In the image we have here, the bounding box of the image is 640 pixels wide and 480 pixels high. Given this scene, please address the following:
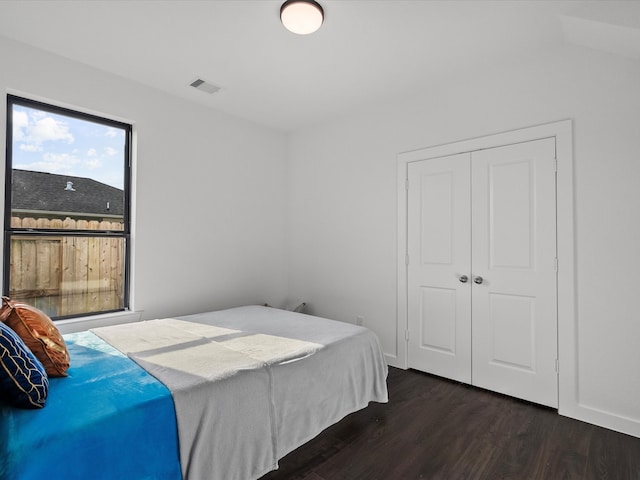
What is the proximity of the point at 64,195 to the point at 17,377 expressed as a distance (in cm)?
202

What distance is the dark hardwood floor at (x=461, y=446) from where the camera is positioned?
1940mm

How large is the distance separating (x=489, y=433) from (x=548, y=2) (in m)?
2.76

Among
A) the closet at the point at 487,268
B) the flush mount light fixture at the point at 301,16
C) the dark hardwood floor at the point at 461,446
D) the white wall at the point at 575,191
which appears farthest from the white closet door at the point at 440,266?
the flush mount light fixture at the point at 301,16

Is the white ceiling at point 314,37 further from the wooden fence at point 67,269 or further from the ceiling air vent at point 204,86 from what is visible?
the wooden fence at point 67,269

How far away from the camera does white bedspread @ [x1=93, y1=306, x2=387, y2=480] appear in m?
1.65

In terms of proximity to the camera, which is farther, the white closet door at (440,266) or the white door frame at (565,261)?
the white closet door at (440,266)

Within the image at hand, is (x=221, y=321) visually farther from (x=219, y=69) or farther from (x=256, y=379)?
(x=219, y=69)

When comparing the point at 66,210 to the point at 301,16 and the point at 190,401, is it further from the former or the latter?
the point at 301,16

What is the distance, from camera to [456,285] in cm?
318

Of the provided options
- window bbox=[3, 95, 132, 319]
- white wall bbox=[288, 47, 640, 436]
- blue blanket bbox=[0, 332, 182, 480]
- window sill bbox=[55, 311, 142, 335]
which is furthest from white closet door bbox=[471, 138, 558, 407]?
window bbox=[3, 95, 132, 319]

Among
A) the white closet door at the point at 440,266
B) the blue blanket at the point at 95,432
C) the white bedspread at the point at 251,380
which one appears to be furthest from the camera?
the white closet door at the point at 440,266

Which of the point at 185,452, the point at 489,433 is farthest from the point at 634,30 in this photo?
the point at 185,452

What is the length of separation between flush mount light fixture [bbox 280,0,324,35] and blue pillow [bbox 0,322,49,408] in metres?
2.20

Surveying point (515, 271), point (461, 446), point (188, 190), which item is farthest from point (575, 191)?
point (188, 190)
